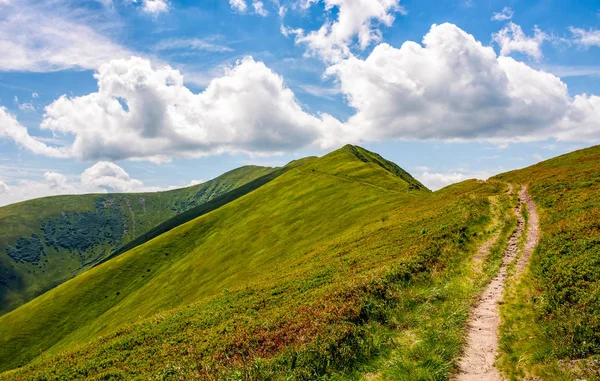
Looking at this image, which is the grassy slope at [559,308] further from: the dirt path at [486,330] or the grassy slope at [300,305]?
the grassy slope at [300,305]

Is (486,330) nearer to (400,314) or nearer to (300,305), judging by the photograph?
(400,314)

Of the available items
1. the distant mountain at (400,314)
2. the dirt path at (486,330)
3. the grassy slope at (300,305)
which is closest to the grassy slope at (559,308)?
the distant mountain at (400,314)

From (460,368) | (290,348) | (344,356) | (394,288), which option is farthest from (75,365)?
(460,368)

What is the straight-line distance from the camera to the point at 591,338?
10750mm

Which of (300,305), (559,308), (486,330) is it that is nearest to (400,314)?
(486,330)

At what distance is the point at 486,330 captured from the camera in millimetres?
13344

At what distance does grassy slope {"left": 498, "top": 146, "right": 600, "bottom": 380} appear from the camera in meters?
10.3

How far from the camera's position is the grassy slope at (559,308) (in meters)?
10.3

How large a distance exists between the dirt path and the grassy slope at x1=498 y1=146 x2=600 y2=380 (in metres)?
0.42

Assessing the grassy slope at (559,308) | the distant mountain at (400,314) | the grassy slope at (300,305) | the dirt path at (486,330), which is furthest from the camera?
the grassy slope at (300,305)

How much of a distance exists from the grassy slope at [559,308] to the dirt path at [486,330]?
0.42m

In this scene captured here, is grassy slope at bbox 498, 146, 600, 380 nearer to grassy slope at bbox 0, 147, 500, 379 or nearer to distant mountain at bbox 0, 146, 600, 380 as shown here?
distant mountain at bbox 0, 146, 600, 380

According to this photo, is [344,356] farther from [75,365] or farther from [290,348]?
[75,365]

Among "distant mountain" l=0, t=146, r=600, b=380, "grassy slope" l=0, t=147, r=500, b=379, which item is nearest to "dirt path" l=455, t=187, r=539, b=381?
"distant mountain" l=0, t=146, r=600, b=380
